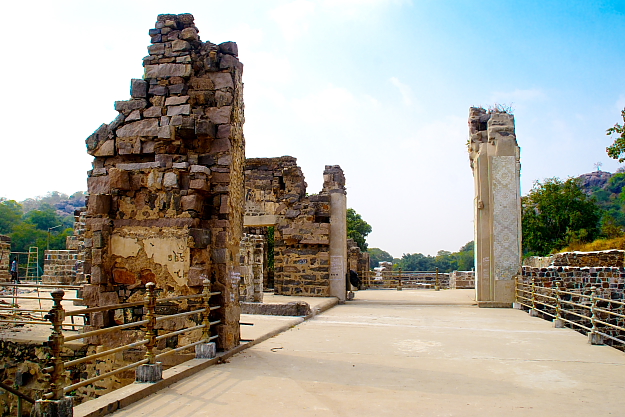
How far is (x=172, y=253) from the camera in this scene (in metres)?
6.54

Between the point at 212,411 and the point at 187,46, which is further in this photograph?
the point at 187,46

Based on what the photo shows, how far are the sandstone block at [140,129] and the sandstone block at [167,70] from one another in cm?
64

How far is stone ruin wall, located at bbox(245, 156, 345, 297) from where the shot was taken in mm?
15836

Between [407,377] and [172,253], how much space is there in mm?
3188

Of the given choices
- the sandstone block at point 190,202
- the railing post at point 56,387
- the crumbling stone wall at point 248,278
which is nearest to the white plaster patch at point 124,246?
the sandstone block at point 190,202

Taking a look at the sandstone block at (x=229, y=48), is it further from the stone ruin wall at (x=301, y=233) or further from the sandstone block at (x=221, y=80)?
the stone ruin wall at (x=301, y=233)

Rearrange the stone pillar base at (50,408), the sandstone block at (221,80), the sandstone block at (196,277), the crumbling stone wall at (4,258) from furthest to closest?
the crumbling stone wall at (4,258) → the sandstone block at (221,80) → the sandstone block at (196,277) → the stone pillar base at (50,408)

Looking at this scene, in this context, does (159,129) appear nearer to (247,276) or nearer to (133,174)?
(133,174)

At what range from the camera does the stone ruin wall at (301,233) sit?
15.8m

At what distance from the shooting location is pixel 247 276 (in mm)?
12047

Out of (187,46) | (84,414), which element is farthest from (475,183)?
(84,414)

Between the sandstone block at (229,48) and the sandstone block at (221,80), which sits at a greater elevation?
the sandstone block at (229,48)

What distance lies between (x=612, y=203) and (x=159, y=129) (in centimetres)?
6810

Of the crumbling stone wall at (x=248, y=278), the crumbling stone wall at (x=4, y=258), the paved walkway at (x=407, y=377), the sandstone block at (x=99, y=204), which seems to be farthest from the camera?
the crumbling stone wall at (x=4, y=258)
